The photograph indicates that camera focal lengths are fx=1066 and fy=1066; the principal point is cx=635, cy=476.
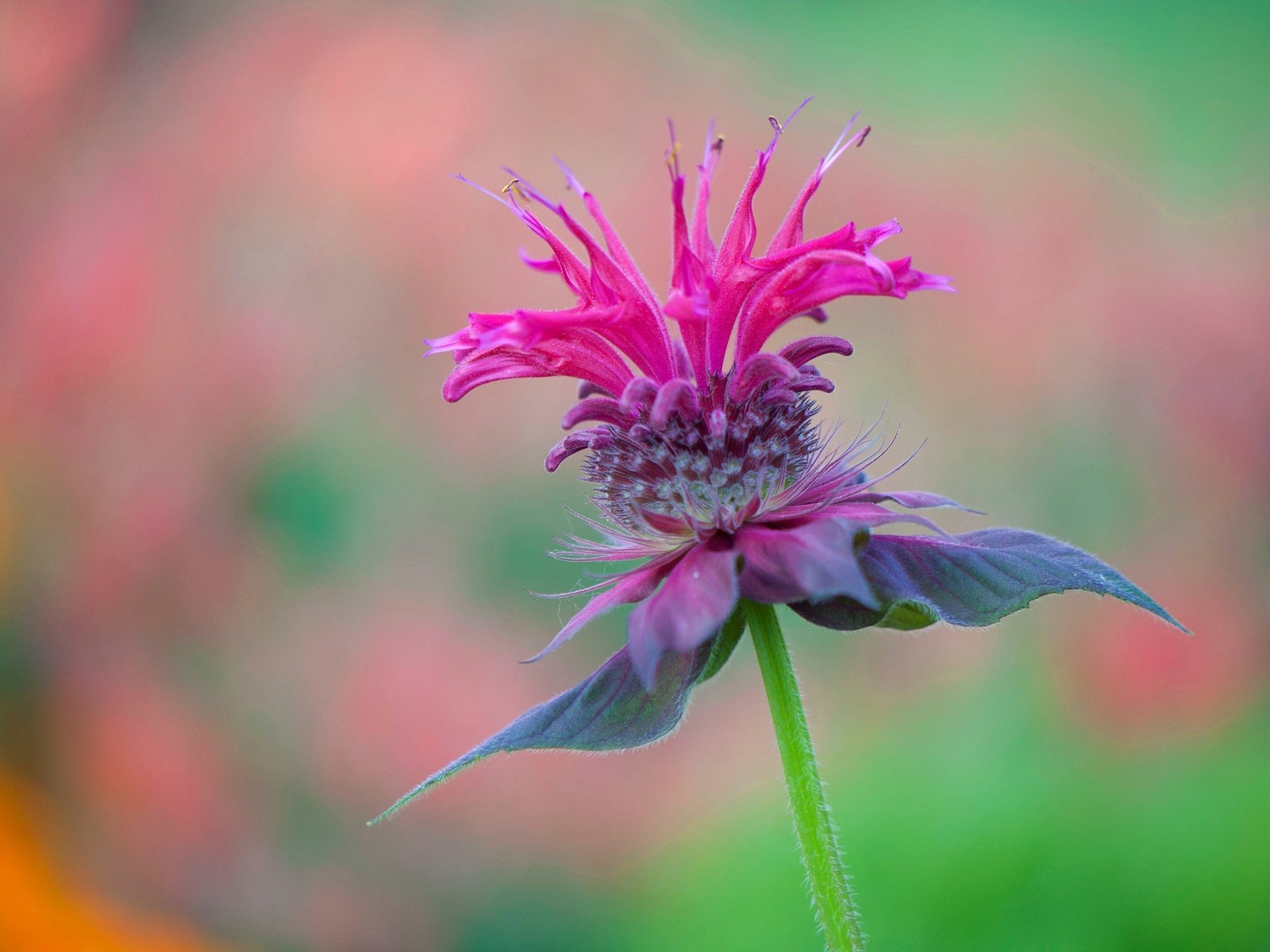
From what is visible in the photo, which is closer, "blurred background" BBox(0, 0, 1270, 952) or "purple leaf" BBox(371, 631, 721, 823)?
"purple leaf" BBox(371, 631, 721, 823)

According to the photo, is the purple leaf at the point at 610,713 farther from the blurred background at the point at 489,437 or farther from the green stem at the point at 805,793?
the blurred background at the point at 489,437

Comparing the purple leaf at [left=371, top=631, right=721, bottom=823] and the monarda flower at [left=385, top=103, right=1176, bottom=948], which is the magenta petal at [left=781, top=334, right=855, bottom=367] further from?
the purple leaf at [left=371, top=631, right=721, bottom=823]

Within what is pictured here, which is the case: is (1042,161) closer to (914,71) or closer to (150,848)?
(914,71)

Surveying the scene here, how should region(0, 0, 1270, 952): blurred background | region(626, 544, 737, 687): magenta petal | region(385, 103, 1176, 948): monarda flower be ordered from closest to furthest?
region(626, 544, 737, 687): magenta petal
region(385, 103, 1176, 948): monarda flower
region(0, 0, 1270, 952): blurred background

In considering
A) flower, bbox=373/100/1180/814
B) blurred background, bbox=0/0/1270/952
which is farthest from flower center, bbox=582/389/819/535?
blurred background, bbox=0/0/1270/952

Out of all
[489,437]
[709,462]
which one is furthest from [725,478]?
[489,437]

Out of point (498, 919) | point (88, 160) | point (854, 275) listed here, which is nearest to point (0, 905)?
point (498, 919)

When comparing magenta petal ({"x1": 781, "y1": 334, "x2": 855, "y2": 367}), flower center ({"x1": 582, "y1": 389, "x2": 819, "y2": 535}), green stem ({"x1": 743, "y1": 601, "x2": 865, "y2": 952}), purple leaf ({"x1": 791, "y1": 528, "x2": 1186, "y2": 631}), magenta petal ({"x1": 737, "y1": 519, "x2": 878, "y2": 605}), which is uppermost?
magenta petal ({"x1": 781, "y1": 334, "x2": 855, "y2": 367})

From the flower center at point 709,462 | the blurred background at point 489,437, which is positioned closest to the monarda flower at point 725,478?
the flower center at point 709,462

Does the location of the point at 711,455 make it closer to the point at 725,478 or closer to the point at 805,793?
the point at 725,478
